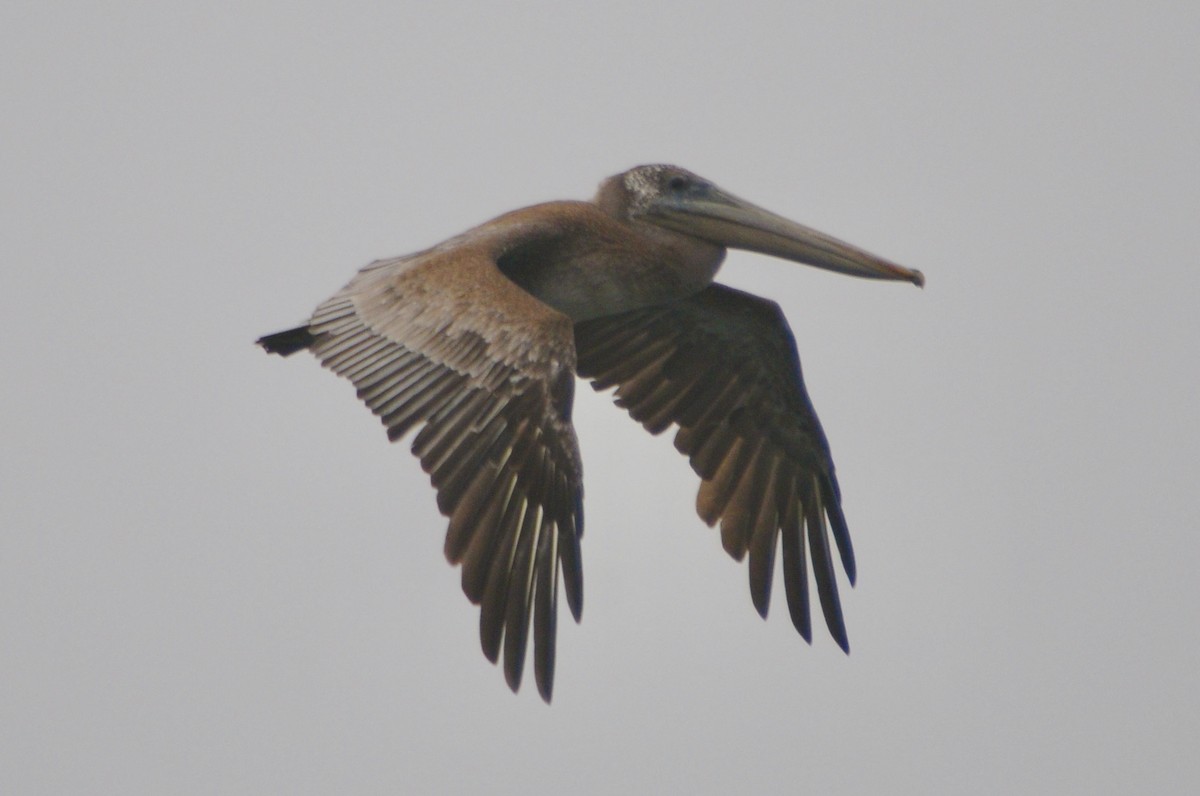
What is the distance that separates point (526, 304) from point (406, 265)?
4.49 feet

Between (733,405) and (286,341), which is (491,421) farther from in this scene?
(733,405)

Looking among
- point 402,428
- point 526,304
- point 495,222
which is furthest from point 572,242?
point 402,428

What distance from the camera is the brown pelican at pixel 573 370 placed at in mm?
10523

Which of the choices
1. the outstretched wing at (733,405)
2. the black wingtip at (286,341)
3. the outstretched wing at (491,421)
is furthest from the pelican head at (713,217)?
the black wingtip at (286,341)

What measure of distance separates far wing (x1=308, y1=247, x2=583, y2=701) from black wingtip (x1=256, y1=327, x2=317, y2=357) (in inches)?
32.6

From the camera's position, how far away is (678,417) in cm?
1455

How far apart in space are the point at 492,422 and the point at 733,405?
3.98 meters

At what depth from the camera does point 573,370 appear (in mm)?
10977

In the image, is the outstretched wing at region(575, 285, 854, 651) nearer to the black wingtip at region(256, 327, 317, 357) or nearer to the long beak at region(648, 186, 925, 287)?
the long beak at region(648, 186, 925, 287)

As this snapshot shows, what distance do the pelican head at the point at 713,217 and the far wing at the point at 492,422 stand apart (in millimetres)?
1878

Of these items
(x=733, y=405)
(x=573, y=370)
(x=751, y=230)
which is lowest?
(x=573, y=370)

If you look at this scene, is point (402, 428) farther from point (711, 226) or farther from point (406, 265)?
point (711, 226)

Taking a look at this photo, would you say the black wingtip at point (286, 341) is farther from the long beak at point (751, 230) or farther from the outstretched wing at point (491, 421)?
the long beak at point (751, 230)

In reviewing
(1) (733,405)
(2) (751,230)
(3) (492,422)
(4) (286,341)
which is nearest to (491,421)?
(3) (492,422)
